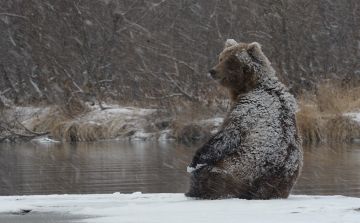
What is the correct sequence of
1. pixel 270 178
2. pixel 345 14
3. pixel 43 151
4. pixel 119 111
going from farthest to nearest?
pixel 345 14, pixel 119 111, pixel 43 151, pixel 270 178

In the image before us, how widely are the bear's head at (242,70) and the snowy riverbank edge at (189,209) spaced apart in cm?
124

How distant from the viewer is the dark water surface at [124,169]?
11.2 m

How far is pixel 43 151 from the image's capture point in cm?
2039

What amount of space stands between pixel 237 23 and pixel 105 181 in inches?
855

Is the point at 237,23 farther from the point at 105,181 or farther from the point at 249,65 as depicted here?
the point at 249,65

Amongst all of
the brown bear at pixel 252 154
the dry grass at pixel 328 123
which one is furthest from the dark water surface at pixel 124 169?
the brown bear at pixel 252 154

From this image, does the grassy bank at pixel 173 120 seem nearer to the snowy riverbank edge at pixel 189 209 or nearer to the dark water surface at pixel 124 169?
the dark water surface at pixel 124 169

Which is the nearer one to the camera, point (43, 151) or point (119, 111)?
point (43, 151)

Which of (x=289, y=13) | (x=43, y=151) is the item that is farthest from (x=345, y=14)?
(x=43, y=151)

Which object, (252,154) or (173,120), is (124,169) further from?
(173,120)

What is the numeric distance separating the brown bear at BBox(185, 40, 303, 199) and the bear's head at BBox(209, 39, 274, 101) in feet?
1.13

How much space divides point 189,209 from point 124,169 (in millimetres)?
9110

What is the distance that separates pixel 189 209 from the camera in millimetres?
5609

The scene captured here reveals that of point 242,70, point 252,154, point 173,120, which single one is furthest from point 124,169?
point 173,120
